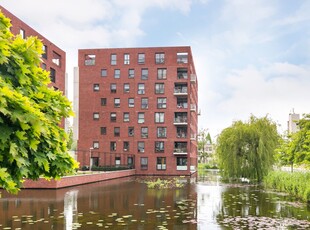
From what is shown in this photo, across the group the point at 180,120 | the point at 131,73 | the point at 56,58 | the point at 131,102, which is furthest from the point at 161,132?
the point at 56,58

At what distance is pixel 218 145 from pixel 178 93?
17353mm

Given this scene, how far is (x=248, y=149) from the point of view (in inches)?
1497

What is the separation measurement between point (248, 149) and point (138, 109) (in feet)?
75.8

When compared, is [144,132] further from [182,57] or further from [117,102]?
[182,57]

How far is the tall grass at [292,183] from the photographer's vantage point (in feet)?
71.7

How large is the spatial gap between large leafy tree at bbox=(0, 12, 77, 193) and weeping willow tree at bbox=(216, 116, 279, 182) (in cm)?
3081

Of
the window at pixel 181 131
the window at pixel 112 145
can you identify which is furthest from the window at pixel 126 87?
the window at pixel 181 131

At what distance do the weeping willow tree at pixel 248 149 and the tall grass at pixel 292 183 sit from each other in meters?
3.74

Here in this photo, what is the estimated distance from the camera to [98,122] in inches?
2308

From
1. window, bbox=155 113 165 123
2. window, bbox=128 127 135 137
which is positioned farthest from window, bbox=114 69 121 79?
window, bbox=155 113 165 123

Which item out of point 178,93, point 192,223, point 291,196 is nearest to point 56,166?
point 192,223

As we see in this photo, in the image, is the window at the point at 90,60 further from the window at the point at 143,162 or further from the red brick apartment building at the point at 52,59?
the window at the point at 143,162

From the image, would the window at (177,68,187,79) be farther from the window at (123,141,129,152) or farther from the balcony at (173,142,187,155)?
the window at (123,141,129,152)

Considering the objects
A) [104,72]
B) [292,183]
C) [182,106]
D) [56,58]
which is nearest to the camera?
[292,183]
